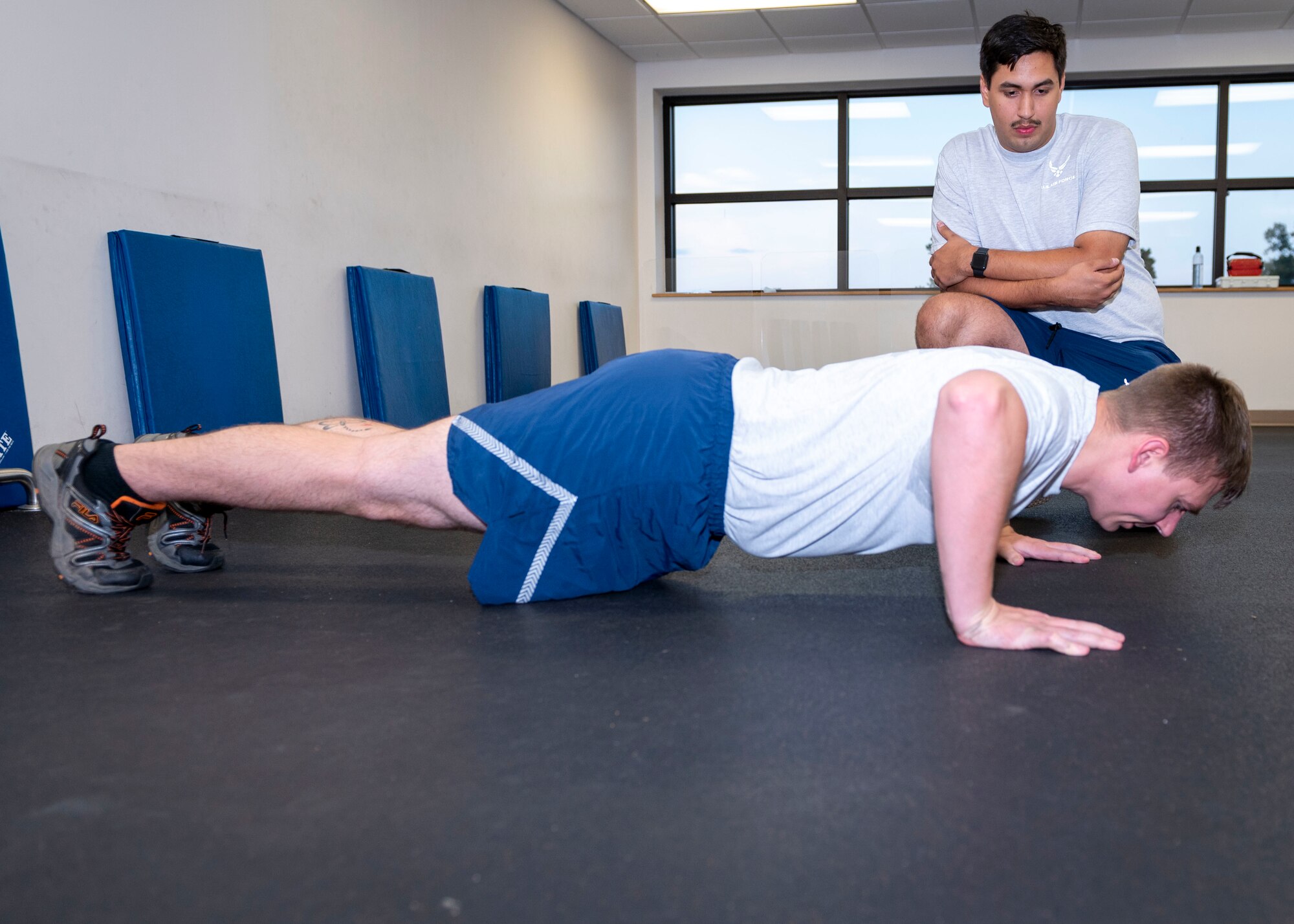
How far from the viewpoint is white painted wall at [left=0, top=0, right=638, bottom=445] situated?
2.56 m

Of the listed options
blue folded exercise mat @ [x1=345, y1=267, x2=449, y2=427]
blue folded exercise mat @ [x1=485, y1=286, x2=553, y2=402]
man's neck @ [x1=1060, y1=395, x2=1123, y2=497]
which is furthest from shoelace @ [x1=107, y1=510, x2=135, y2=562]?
blue folded exercise mat @ [x1=485, y1=286, x2=553, y2=402]

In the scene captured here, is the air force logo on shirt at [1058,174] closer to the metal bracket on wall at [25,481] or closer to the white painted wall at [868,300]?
the metal bracket on wall at [25,481]

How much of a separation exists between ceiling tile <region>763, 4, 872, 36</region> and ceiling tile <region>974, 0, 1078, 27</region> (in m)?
0.64

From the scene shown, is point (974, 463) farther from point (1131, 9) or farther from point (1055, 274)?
point (1131, 9)

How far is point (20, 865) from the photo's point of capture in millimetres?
794

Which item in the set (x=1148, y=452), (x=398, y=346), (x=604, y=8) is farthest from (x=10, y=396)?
(x=604, y=8)

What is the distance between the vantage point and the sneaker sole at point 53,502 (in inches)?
62.9

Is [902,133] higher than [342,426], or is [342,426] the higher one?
[902,133]

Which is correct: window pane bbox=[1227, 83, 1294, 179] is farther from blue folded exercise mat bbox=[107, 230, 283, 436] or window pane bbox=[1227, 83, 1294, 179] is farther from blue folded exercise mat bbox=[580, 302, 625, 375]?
blue folded exercise mat bbox=[107, 230, 283, 436]

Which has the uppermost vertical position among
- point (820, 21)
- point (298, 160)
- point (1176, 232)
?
point (820, 21)

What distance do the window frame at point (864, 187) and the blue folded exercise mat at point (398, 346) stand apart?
2627 millimetres

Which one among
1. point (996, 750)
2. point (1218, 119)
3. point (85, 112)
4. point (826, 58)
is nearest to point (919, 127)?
point (826, 58)

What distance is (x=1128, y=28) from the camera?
19.9ft

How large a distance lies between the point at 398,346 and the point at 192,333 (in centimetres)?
116
